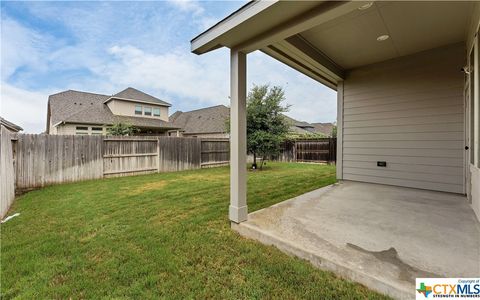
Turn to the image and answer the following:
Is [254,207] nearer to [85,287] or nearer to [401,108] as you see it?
[85,287]

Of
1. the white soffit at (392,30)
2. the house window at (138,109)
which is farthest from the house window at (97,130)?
the white soffit at (392,30)

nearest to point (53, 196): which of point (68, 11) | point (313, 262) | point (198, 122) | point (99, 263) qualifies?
point (99, 263)

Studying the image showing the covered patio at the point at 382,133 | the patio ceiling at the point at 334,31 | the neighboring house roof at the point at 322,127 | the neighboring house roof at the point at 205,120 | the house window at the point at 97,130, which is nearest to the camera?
the covered patio at the point at 382,133

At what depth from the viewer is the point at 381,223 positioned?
262cm

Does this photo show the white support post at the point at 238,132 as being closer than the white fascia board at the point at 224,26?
No

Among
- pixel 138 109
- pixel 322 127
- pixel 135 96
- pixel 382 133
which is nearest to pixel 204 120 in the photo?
pixel 138 109

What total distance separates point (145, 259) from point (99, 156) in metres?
6.14

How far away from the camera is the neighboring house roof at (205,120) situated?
2031 cm

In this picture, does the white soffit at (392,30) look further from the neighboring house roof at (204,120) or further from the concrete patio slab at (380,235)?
the neighboring house roof at (204,120)

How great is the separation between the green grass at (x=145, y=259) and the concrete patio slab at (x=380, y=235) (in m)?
0.13

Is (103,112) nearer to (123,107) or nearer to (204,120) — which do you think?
(123,107)

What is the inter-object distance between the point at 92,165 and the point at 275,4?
727 centimetres

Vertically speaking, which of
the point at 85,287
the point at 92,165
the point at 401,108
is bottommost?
the point at 85,287

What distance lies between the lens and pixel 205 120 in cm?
2150
